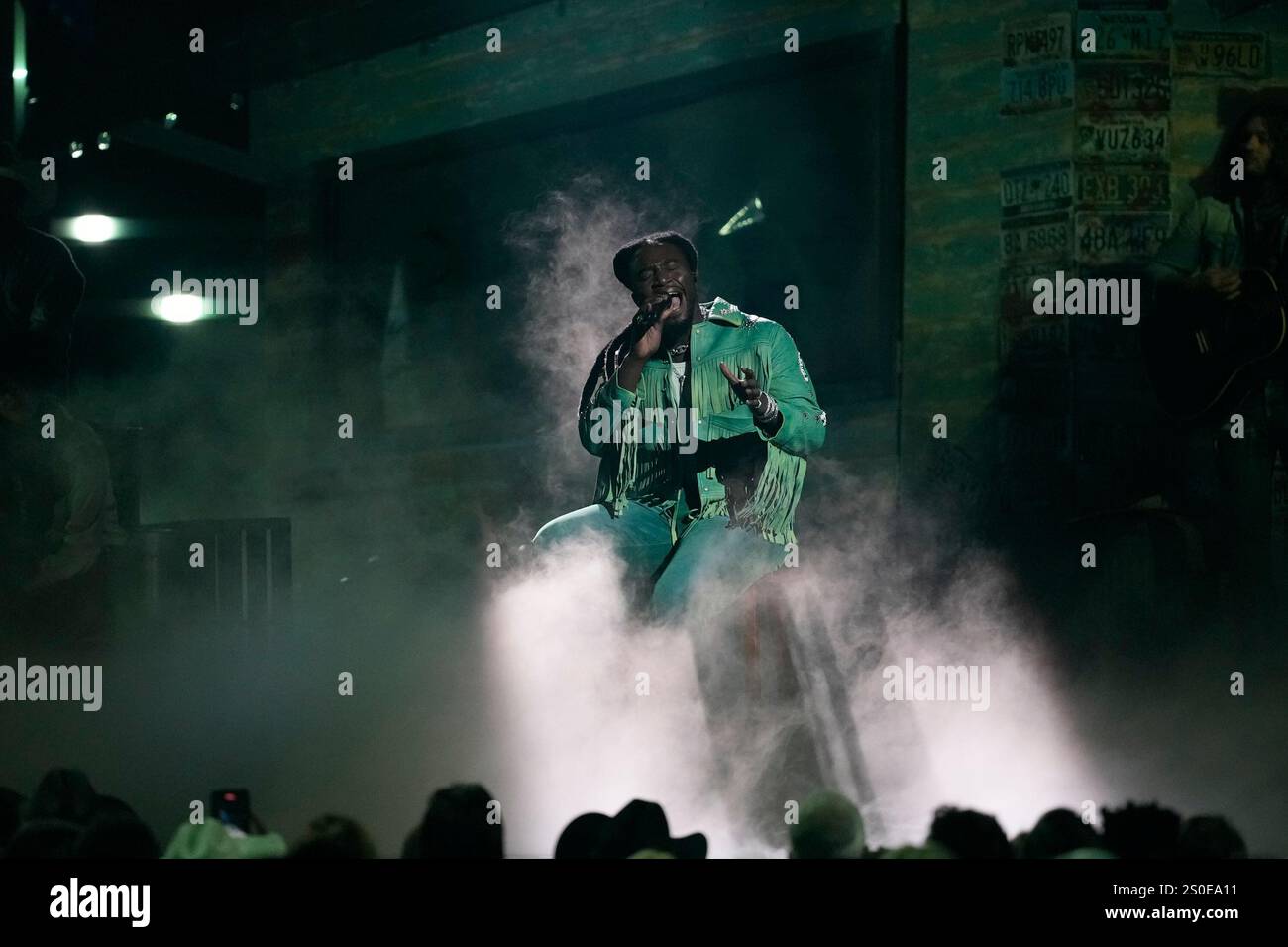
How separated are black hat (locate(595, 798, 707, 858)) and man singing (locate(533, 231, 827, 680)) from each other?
1.42ft

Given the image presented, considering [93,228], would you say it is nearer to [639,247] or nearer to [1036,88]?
[639,247]

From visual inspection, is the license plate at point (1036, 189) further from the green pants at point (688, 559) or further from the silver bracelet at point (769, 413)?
the green pants at point (688, 559)

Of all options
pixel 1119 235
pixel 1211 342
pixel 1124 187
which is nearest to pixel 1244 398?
pixel 1211 342

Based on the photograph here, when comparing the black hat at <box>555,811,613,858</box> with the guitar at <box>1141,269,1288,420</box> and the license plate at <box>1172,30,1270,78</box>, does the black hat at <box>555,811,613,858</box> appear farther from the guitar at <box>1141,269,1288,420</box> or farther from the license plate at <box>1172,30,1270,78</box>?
the license plate at <box>1172,30,1270,78</box>

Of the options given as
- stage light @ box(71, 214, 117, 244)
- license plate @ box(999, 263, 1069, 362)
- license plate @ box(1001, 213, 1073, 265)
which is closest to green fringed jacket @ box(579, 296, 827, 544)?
license plate @ box(999, 263, 1069, 362)

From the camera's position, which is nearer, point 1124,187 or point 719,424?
point 1124,187

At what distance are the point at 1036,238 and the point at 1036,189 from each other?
14 centimetres

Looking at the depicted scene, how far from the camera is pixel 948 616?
350 cm

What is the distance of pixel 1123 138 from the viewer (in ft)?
11.5

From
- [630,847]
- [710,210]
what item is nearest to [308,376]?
[710,210]

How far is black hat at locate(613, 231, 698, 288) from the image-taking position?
364cm

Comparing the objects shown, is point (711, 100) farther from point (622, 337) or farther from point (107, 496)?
point (107, 496)

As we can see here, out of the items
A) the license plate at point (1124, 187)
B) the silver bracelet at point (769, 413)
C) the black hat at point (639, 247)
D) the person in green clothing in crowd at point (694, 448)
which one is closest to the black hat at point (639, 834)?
the person in green clothing in crowd at point (694, 448)
